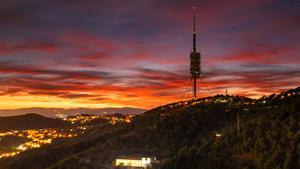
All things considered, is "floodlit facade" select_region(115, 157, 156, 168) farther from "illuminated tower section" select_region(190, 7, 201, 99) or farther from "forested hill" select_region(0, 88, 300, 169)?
"illuminated tower section" select_region(190, 7, 201, 99)

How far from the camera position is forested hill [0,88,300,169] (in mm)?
101500

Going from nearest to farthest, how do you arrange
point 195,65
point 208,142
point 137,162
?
point 137,162 → point 208,142 → point 195,65

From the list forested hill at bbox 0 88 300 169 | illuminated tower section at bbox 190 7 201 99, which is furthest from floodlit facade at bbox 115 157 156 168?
illuminated tower section at bbox 190 7 201 99

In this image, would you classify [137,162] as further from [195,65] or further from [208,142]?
[195,65]

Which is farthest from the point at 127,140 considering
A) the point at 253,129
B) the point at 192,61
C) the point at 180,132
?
the point at 253,129

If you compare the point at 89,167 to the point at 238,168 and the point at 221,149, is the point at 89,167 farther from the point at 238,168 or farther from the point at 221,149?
the point at 238,168

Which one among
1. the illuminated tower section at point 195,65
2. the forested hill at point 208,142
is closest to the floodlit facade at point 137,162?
the forested hill at point 208,142

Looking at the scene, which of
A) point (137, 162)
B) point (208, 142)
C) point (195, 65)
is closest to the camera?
point (137, 162)

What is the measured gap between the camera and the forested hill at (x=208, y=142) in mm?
101500


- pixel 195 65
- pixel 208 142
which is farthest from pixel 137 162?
pixel 195 65

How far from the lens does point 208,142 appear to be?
125 m

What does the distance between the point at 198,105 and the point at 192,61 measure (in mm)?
20252

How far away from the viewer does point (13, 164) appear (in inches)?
6914

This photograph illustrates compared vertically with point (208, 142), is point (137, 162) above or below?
below
